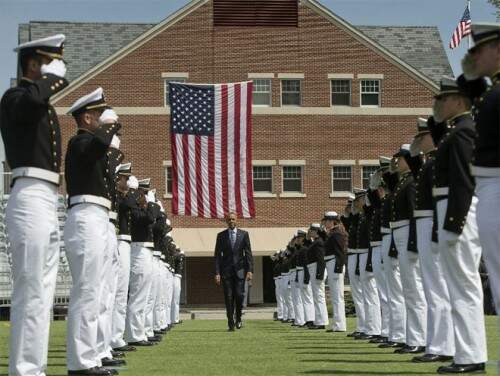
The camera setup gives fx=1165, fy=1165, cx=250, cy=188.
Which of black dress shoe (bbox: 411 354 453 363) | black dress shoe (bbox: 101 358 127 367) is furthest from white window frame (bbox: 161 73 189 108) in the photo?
black dress shoe (bbox: 411 354 453 363)

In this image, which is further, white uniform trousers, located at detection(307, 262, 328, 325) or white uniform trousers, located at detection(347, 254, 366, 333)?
white uniform trousers, located at detection(307, 262, 328, 325)

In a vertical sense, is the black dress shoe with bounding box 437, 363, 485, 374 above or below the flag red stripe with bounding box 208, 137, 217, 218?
below

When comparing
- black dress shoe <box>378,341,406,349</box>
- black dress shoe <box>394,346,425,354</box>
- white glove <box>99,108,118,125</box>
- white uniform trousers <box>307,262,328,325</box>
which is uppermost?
white glove <box>99,108,118,125</box>

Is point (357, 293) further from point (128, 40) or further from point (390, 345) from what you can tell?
point (128, 40)

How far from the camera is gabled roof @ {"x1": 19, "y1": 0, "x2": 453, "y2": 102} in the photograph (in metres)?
52.7

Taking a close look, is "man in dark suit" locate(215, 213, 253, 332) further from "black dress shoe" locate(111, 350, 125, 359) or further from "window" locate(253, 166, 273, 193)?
"window" locate(253, 166, 273, 193)

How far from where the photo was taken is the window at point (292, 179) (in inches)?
2041

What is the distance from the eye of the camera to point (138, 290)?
57.6 feet

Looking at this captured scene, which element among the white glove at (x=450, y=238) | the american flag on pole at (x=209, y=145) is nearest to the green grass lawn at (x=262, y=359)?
the white glove at (x=450, y=238)

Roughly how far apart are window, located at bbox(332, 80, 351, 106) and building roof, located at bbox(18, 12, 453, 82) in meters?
3.90

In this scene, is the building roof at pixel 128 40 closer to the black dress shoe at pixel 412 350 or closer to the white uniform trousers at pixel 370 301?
the white uniform trousers at pixel 370 301

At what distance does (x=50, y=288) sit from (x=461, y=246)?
3839 mm

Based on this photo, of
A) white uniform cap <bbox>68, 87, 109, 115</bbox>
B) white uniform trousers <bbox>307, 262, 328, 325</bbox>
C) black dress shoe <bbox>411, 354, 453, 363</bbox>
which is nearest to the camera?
white uniform cap <bbox>68, 87, 109, 115</bbox>

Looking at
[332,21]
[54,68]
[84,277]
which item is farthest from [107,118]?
[332,21]
